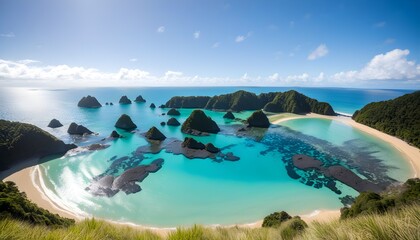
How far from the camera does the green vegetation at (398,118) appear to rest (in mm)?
56062

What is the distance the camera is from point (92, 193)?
1106 inches

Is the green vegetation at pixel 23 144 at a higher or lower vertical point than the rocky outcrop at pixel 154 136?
higher

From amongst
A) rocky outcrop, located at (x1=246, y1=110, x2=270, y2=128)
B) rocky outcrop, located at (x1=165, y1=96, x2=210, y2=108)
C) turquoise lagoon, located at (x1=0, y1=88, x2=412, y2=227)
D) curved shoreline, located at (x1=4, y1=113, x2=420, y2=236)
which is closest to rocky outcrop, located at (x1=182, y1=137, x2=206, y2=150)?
turquoise lagoon, located at (x1=0, y1=88, x2=412, y2=227)

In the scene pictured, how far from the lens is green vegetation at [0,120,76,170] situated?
118 feet

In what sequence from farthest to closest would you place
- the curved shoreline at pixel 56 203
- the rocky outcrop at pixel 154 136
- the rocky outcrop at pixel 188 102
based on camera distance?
the rocky outcrop at pixel 188 102, the rocky outcrop at pixel 154 136, the curved shoreline at pixel 56 203

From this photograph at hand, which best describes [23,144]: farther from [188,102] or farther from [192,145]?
[188,102]

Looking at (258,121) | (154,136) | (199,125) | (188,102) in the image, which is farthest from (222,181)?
(188,102)

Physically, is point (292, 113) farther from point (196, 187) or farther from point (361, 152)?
point (196, 187)

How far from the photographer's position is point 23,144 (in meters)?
39.6

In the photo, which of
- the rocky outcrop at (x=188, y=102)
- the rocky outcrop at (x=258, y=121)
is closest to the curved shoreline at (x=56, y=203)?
the rocky outcrop at (x=258, y=121)

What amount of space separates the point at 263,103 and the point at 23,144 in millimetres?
104542

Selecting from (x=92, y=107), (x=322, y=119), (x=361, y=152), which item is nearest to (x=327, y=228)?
(x=361, y=152)

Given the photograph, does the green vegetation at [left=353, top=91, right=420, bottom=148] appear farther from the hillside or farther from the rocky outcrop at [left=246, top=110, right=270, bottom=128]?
the rocky outcrop at [left=246, top=110, right=270, bottom=128]

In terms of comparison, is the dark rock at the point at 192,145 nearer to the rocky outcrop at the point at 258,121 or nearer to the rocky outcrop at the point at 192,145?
the rocky outcrop at the point at 192,145
